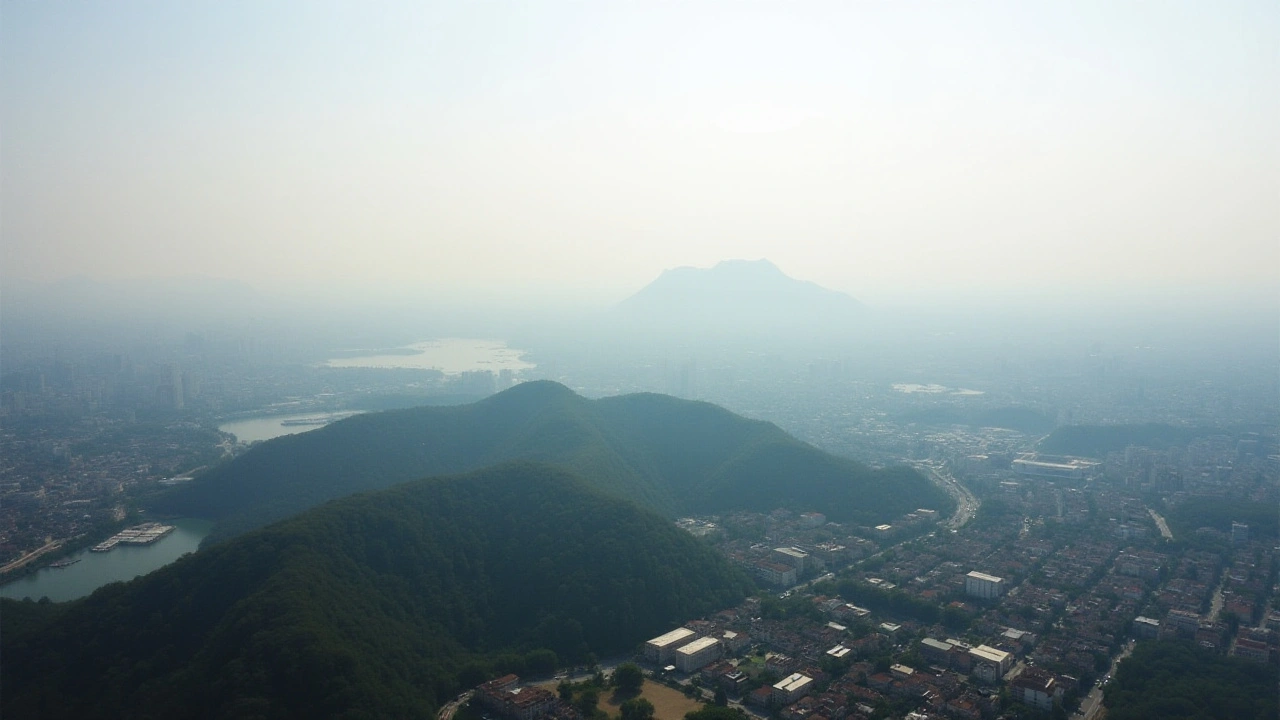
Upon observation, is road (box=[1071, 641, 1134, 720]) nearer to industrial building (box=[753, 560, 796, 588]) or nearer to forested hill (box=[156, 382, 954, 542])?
industrial building (box=[753, 560, 796, 588])

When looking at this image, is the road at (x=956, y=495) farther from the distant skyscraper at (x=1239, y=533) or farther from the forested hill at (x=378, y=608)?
the forested hill at (x=378, y=608)

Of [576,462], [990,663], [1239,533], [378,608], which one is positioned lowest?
[1239,533]

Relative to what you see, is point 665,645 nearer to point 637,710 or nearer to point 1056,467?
point 637,710

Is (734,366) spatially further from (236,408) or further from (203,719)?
(203,719)

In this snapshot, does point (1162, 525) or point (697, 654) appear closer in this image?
point (697, 654)

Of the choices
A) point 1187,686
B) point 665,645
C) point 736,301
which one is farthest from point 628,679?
point 736,301

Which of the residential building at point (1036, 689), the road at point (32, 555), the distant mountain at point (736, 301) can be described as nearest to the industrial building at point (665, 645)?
the residential building at point (1036, 689)
